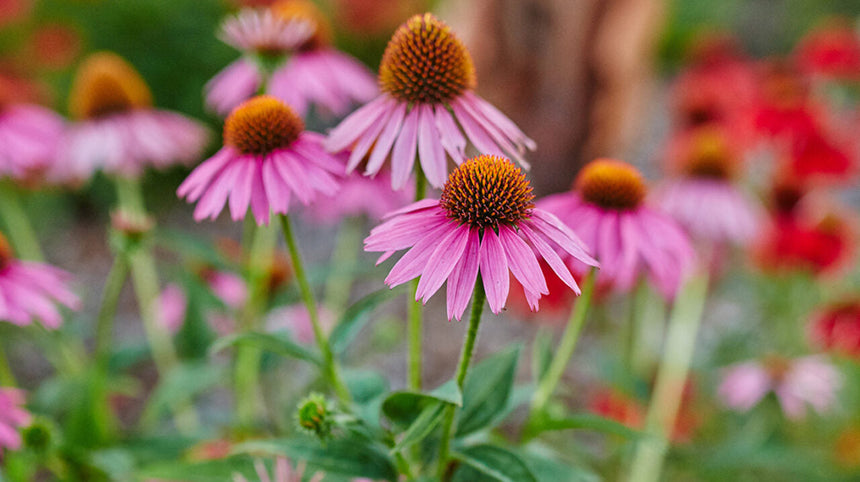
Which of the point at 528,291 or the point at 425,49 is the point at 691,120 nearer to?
the point at 425,49

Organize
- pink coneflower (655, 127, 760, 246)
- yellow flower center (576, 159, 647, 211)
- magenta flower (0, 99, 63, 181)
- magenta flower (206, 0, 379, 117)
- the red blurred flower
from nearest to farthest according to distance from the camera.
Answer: yellow flower center (576, 159, 647, 211)
magenta flower (206, 0, 379, 117)
magenta flower (0, 99, 63, 181)
pink coneflower (655, 127, 760, 246)
the red blurred flower

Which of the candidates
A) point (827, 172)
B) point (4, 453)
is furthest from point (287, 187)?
point (827, 172)

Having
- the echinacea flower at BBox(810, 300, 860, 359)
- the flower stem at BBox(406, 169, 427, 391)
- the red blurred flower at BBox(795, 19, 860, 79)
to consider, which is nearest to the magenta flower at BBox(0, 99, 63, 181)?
the flower stem at BBox(406, 169, 427, 391)

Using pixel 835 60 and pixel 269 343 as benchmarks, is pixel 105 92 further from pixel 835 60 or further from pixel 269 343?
pixel 835 60

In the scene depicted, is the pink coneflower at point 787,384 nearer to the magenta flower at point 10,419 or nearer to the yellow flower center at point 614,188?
the yellow flower center at point 614,188

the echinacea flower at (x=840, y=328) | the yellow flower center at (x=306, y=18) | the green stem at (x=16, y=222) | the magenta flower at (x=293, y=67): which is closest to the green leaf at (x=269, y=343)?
the magenta flower at (x=293, y=67)

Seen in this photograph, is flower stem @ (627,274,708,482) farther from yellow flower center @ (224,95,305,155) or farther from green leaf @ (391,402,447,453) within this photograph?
yellow flower center @ (224,95,305,155)

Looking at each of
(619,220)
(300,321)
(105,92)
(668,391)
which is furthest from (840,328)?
(105,92)
